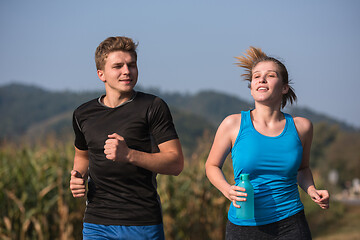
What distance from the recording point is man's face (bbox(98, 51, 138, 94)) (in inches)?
123

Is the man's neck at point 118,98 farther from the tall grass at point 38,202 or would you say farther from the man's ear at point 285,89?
the tall grass at point 38,202

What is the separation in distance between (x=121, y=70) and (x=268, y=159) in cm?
108

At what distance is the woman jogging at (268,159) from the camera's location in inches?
119

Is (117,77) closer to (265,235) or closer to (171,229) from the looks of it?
(265,235)

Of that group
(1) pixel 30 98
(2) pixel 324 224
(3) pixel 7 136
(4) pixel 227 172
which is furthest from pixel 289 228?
(1) pixel 30 98

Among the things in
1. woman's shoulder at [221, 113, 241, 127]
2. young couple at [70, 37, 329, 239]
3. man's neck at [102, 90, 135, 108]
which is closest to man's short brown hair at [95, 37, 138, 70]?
young couple at [70, 37, 329, 239]

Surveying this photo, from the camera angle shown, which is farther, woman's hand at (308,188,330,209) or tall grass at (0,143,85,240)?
tall grass at (0,143,85,240)

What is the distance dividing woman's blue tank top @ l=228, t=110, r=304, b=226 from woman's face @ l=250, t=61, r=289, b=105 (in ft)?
0.78

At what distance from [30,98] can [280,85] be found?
7693 inches

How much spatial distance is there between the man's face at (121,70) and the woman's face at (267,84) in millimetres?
777

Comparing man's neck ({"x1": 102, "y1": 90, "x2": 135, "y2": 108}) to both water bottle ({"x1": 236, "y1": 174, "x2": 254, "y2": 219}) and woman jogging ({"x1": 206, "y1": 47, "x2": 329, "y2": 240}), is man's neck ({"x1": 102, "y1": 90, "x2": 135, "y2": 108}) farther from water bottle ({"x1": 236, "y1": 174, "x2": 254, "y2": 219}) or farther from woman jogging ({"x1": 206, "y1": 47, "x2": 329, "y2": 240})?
water bottle ({"x1": 236, "y1": 174, "x2": 254, "y2": 219})

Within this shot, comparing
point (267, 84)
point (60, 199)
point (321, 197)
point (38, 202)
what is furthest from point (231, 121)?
point (38, 202)

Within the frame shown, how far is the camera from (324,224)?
61.2 feet

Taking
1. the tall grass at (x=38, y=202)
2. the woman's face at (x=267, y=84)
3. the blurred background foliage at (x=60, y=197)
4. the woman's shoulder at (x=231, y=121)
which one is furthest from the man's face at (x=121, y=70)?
the tall grass at (x=38, y=202)
